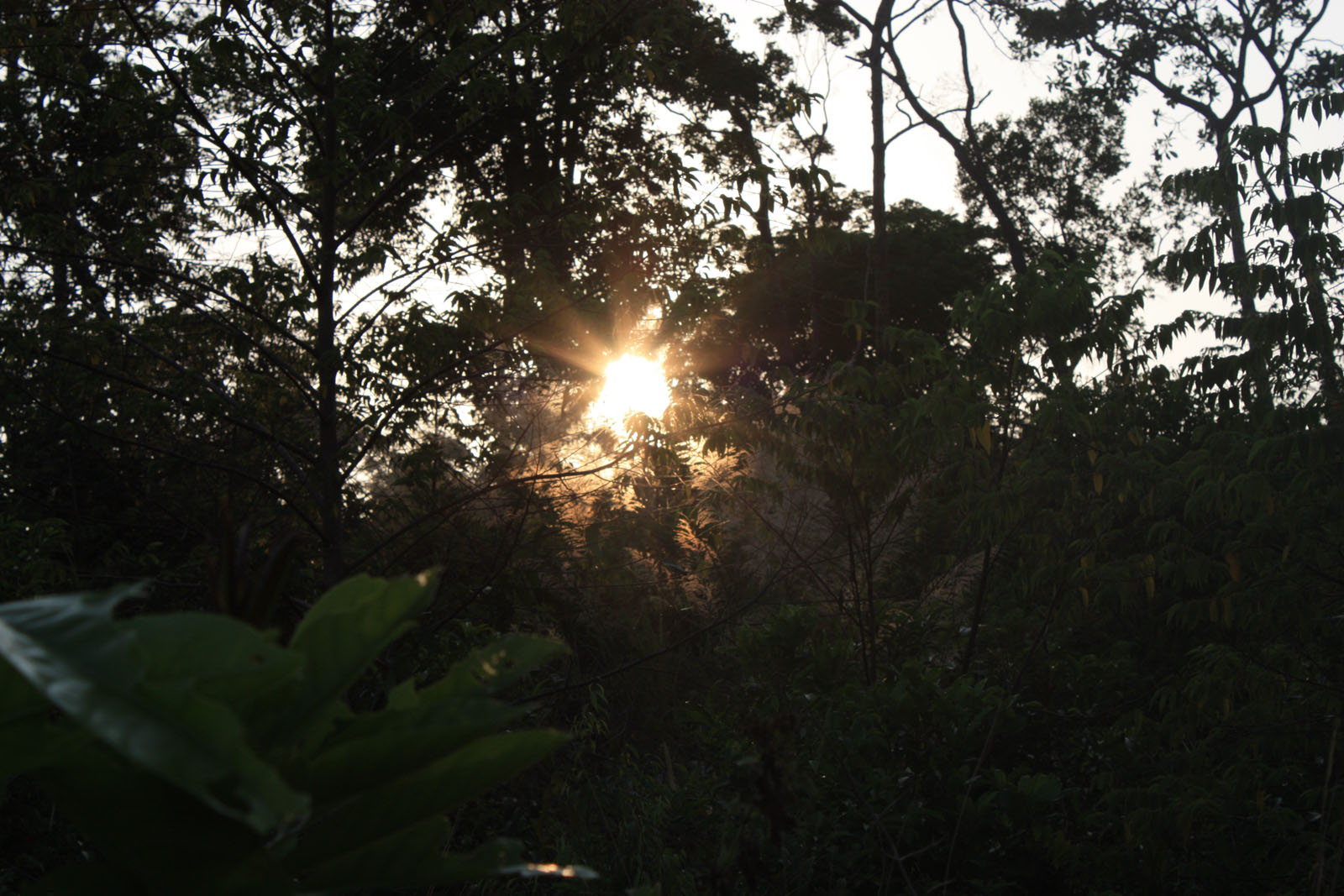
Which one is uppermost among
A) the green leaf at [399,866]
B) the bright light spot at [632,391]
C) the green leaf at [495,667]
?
the bright light spot at [632,391]

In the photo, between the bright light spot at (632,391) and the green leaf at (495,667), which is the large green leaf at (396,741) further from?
the bright light spot at (632,391)

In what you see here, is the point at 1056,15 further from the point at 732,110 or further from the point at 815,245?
the point at 815,245

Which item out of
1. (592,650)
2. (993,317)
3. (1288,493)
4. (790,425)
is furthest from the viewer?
(592,650)

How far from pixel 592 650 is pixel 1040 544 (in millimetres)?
3665

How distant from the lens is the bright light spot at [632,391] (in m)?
3.79

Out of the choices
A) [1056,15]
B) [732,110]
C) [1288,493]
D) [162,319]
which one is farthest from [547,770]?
[1056,15]

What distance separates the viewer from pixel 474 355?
140 inches

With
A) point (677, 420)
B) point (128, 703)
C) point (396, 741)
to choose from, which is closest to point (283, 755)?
point (396, 741)

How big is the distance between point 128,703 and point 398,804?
0.63ft

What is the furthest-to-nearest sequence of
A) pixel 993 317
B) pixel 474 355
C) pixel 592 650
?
1. pixel 592 650
2. pixel 993 317
3. pixel 474 355

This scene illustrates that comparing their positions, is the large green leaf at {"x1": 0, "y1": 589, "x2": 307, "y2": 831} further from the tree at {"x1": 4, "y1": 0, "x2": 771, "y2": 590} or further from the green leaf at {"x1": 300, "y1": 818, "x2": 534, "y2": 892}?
the tree at {"x1": 4, "y1": 0, "x2": 771, "y2": 590}

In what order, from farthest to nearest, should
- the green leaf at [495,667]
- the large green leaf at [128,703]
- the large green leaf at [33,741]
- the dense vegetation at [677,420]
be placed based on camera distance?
the dense vegetation at [677,420]
the green leaf at [495,667]
the large green leaf at [33,741]
the large green leaf at [128,703]

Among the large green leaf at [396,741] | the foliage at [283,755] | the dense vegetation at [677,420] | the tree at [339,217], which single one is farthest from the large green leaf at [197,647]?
the tree at [339,217]

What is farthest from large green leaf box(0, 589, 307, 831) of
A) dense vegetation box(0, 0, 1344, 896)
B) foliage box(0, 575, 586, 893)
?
dense vegetation box(0, 0, 1344, 896)
